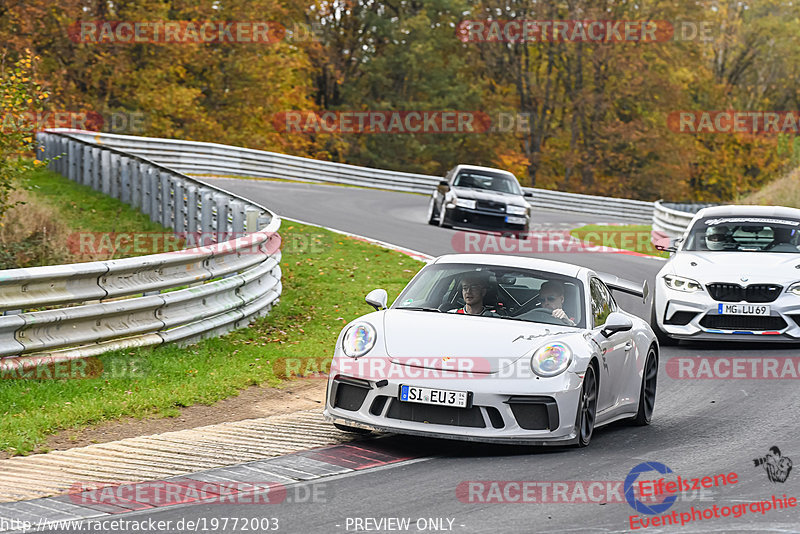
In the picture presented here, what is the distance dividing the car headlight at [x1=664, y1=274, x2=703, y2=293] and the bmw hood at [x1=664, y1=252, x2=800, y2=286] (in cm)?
5

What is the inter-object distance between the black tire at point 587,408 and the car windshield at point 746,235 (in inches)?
258

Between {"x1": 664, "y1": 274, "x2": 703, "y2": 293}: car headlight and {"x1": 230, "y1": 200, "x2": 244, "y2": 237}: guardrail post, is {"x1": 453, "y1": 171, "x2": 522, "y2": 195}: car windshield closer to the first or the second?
{"x1": 230, "y1": 200, "x2": 244, "y2": 237}: guardrail post

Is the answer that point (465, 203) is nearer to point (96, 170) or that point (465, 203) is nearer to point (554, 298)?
point (96, 170)

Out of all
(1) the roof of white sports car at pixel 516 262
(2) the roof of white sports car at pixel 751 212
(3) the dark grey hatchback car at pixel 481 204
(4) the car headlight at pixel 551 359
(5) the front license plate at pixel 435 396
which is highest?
(1) the roof of white sports car at pixel 516 262

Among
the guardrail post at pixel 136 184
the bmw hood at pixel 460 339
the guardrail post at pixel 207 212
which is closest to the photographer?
the bmw hood at pixel 460 339

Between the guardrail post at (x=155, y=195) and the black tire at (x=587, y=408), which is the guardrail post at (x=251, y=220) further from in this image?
the black tire at (x=587, y=408)

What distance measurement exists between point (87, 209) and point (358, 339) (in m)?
14.1

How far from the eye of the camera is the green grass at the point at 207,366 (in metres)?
8.40

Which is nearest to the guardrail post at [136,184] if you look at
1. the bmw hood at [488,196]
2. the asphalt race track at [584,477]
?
the bmw hood at [488,196]

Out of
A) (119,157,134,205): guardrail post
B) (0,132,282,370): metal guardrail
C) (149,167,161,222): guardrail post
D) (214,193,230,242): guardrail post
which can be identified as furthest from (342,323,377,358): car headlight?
(119,157,134,205): guardrail post

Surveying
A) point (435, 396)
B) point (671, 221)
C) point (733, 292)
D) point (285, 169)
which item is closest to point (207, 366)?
point (435, 396)

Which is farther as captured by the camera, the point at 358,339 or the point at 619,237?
the point at 619,237

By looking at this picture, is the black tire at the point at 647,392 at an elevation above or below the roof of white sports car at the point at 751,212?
below

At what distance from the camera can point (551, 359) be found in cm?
802
